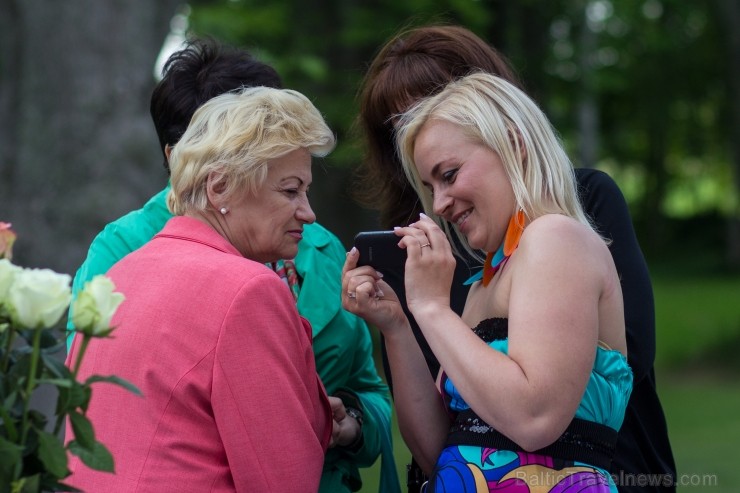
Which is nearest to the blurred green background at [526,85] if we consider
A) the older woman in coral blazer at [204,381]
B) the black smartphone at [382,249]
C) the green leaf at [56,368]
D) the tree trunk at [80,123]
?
the tree trunk at [80,123]

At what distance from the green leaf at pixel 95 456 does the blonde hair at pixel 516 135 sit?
3.46 ft

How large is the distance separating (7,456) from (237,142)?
41.3 inches

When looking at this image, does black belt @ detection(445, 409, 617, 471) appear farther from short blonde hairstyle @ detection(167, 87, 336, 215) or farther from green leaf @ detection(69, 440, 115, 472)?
green leaf @ detection(69, 440, 115, 472)

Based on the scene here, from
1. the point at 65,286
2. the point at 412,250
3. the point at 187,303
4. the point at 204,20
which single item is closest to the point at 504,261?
the point at 412,250

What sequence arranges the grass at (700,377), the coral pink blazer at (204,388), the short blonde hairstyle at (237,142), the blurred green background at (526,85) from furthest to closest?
1. the grass at (700,377)
2. the blurred green background at (526,85)
3. the short blonde hairstyle at (237,142)
4. the coral pink blazer at (204,388)

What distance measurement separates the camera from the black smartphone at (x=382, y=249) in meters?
2.65

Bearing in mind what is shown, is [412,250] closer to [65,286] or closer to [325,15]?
[65,286]

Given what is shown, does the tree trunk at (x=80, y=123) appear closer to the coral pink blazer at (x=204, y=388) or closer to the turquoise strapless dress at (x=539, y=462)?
the coral pink blazer at (x=204, y=388)

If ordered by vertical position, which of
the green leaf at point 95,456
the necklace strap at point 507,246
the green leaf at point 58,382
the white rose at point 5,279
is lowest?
the green leaf at point 95,456

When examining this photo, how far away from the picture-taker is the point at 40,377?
165 centimetres

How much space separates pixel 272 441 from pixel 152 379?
10.8 inches

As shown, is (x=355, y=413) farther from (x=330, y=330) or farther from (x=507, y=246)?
(x=507, y=246)

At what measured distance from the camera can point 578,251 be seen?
7.16ft

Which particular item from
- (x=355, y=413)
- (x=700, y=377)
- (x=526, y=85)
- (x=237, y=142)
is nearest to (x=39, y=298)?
(x=237, y=142)
